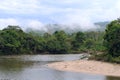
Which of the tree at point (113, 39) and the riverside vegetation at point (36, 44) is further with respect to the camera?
the riverside vegetation at point (36, 44)

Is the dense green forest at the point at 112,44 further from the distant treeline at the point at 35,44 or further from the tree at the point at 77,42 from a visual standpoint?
the tree at the point at 77,42

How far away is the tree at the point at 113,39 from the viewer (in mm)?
60650

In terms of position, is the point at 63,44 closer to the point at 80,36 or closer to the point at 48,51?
the point at 48,51

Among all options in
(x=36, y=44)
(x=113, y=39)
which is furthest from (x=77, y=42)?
(x=113, y=39)

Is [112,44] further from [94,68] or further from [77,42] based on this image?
[77,42]

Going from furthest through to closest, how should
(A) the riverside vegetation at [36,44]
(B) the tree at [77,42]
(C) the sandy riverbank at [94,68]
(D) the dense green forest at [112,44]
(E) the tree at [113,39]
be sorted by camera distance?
(B) the tree at [77,42] < (A) the riverside vegetation at [36,44] < (E) the tree at [113,39] < (D) the dense green forest at [112,44] < (C) the sandy riverbank at [94,68]

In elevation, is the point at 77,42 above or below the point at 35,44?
below

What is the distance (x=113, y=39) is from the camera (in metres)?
61.5

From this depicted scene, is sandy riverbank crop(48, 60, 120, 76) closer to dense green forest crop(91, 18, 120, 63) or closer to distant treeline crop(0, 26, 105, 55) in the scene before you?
dense green forest crop(91, 18, 120, 63)

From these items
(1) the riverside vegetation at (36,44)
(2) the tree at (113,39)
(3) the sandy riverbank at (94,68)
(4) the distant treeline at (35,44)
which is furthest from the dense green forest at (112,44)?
(4) the distant treeline at (35,44)

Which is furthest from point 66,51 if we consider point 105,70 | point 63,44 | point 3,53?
point 105,70

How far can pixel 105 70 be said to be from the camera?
50.2 meters

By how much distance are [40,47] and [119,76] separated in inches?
2864

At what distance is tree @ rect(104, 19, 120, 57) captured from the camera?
199 ft
